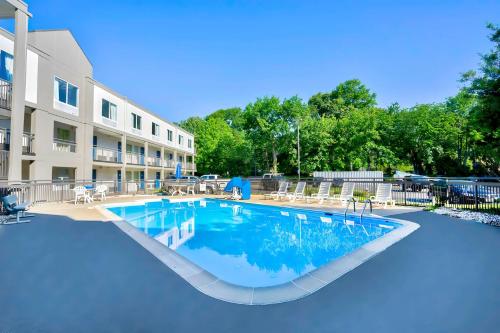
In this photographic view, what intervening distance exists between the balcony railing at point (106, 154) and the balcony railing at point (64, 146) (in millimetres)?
1816

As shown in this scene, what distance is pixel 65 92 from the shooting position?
1579 cm

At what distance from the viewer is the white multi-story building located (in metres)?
11.1

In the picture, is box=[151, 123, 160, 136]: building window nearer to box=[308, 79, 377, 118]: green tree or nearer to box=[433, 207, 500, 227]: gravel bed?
box=[433, 207, 500, 227]: gravel bed

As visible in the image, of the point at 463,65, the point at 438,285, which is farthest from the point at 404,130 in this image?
the point at 438,285

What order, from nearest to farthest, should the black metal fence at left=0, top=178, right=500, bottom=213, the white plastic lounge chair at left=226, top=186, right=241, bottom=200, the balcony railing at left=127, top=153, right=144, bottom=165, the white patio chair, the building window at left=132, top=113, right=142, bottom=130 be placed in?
the black metal fence at left=0, top=178, right=500, bottom=213 < the white plastic lounge chair at left=226, top=186, right=241, bottom=200 < the white patio chair < the balcony railing at left=127, top=153, right=144, bottom=165 < the building window at left=132, top=113, right=142, bottom=130

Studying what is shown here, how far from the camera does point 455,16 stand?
1277 centimetres

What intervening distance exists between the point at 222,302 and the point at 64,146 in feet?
58.5

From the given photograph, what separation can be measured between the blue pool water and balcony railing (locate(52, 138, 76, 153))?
21.5 ft

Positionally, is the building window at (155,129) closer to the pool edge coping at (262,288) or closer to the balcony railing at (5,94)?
the balcony railing at (5,94)

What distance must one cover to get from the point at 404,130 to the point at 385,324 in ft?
104

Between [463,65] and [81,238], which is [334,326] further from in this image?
[463,65]

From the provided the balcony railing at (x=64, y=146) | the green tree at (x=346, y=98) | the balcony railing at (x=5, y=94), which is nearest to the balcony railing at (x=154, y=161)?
the balcony railing at (x=64, y=146)

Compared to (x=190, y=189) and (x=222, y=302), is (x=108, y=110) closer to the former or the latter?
(x=190, y=189)

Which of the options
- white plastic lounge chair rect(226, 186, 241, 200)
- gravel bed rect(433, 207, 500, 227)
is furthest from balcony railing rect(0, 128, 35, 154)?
gravel bed rect(433, 207, 500, 227)
